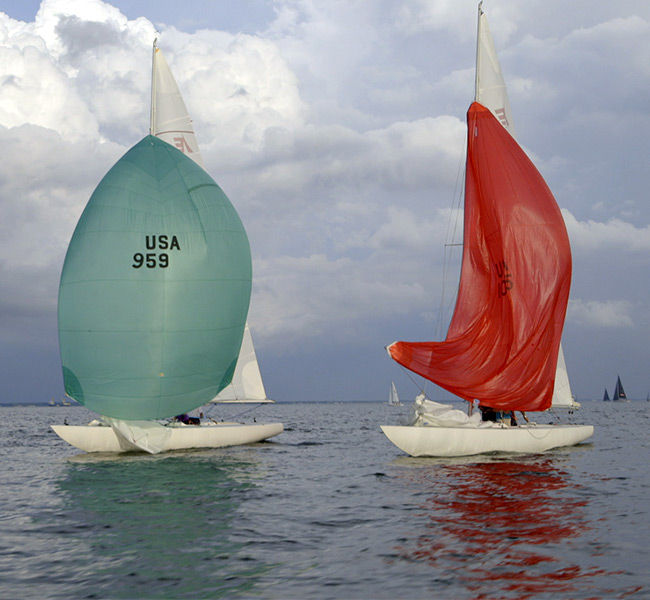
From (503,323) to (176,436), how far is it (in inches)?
421

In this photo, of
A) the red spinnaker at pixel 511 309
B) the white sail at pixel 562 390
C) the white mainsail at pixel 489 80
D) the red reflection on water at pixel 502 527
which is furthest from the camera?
Result: the white sail at pixel 562 390

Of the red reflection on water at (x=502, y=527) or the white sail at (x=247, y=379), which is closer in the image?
the red reflection on water at (x=502, y=527)

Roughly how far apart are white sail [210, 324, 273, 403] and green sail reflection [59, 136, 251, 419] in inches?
292

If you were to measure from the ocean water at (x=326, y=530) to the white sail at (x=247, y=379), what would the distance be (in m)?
8.47

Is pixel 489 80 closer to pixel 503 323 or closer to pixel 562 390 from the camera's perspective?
pixel 503 323

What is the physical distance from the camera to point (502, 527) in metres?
12.4

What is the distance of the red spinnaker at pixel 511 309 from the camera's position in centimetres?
2250

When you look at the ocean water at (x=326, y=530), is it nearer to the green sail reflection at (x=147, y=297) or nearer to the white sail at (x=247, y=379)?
the green sail reflection at (x=147, y=297)

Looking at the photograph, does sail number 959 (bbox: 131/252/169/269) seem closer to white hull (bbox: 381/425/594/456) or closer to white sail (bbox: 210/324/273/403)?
white hull (bbox: 381/425/594/456)

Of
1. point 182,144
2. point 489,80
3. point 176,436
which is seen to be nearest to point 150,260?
point 176,436

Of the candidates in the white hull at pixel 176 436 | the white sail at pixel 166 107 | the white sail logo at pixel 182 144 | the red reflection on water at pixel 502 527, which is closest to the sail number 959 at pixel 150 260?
the white hull at pixel 176 436

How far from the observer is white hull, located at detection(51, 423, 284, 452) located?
23.6m

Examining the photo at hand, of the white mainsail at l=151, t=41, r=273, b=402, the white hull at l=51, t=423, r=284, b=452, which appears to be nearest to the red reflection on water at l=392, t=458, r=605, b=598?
the white hull at l=51, t=423, r=284, b=452

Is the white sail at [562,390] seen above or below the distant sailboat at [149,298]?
below
